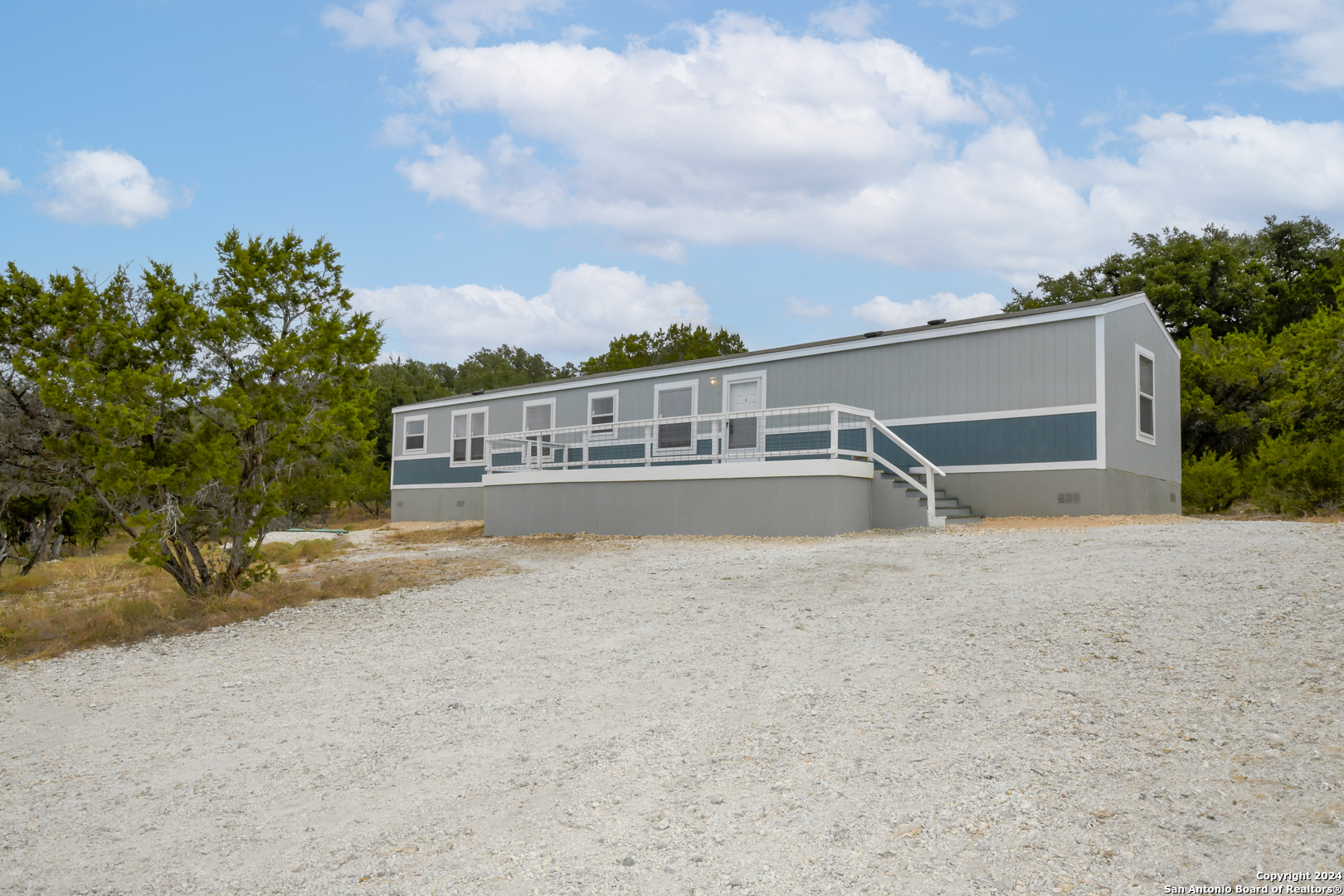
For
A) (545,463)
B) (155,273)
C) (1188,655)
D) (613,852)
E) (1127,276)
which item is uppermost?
(1127,276)

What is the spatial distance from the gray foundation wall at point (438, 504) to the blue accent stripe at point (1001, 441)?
10.3 metres

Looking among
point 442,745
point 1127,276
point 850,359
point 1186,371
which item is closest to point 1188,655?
point 442,745

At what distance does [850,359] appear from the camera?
14.5 metres

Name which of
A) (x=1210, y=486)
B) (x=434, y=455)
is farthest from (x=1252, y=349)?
(x=434, y=455)

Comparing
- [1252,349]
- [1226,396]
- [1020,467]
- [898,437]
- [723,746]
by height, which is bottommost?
[723,746]

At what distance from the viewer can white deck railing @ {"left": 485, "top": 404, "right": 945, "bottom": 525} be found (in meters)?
12.6

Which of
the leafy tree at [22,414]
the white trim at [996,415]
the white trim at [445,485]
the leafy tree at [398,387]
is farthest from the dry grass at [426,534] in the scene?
the leafy tree at [398,387]

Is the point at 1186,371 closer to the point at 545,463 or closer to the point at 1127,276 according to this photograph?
the point at 1127,276

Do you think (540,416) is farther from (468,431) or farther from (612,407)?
(468,431)

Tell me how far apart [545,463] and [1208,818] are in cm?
1510

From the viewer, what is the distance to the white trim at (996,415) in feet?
40.3

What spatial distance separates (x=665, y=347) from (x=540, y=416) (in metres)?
19.8

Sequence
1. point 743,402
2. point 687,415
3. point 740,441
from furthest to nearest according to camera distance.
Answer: point 687,415
point 743,402
point 740,441

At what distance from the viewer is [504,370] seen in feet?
160
